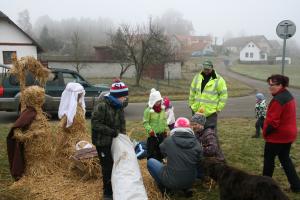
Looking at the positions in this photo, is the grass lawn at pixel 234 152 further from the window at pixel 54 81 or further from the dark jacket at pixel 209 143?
the window at pixel 54 81

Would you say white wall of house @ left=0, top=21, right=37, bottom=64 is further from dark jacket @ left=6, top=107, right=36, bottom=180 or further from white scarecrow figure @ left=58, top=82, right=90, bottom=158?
dark jacket @ left=6, top=107, right=36, bottom=180

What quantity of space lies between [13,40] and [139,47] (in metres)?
12.7

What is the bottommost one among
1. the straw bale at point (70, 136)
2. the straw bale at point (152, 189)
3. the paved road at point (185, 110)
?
the paved road at point (185, 110)

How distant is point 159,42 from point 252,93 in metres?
8.70

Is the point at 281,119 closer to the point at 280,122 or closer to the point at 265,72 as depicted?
the point at 280,122

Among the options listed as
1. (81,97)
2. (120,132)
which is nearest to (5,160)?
(81,97)

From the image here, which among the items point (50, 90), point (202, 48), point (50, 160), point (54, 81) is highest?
point (202, 48)

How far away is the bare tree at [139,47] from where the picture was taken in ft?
86.3

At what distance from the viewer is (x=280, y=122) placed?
5641 mm

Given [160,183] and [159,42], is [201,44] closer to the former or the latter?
[159,42]

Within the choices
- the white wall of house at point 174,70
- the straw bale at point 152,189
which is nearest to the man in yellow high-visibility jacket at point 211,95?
the straw bale at point 152,189

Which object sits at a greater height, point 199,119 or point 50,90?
point 199,119

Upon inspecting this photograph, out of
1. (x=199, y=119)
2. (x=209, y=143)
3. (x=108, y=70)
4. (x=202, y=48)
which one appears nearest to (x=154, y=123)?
(x=199, y=119)

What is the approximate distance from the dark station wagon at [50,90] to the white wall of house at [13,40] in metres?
21.6
